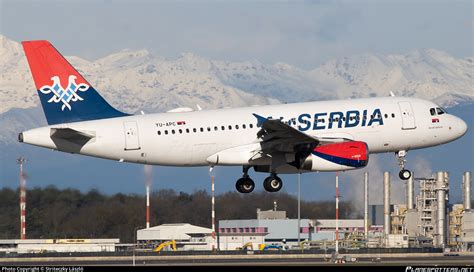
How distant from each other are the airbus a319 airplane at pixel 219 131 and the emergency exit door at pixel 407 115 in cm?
7

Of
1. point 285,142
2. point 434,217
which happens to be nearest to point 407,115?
point 285,142

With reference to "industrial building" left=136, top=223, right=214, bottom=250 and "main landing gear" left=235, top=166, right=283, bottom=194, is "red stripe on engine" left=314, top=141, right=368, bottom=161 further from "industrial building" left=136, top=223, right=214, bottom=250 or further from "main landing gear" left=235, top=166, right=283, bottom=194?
"industrial building" left=136, top=223, right=214, bottom=250

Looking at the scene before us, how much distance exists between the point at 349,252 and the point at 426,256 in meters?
9.21

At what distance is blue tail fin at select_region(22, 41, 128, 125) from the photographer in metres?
80.0

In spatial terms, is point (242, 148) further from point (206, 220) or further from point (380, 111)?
point (206, 220)

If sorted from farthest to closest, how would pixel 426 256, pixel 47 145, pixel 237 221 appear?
pixel 237 221 → pixel 426 256 → pixel 47 145

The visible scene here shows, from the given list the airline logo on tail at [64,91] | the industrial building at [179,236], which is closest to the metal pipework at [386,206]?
the industrial building at [179,236]

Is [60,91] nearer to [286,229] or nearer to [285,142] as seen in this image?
[285,142]

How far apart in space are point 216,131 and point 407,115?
546 inches

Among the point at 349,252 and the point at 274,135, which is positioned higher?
the point at 274,135

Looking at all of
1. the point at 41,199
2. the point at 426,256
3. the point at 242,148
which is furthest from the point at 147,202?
the point at 242,148

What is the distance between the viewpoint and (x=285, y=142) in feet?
262

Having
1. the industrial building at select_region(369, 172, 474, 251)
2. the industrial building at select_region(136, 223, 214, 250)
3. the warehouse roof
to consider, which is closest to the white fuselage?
the industrial building at select_region(136, 223, 214, 250)

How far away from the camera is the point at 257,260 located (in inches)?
4897
